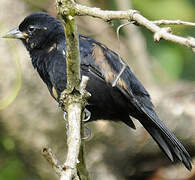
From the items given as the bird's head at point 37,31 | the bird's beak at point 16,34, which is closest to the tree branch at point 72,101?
the bird's head at point 37,31

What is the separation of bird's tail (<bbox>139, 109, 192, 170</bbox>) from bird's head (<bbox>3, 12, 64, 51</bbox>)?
1.11 metres

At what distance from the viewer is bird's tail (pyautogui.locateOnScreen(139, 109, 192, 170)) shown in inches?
194

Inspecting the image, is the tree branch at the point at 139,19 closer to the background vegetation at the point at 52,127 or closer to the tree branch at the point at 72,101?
the tree branch at the point at 72,101

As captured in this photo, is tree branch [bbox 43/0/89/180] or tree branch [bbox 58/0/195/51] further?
tree branch [bbox 43/0/89/180]

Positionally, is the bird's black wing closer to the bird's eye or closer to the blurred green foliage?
the bird's eye

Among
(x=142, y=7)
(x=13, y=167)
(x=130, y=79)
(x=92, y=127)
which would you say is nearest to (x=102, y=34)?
(x=142, y=7)

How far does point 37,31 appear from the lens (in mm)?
5637

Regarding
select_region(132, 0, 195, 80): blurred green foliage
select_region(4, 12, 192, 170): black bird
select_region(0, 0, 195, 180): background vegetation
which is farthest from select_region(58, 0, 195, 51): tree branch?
select_region(132, 0, 195, 80): blurred green foliage

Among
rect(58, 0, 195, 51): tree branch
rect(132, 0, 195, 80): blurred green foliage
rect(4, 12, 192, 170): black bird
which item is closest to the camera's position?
rect(58, 0, 195, 51): tree branch

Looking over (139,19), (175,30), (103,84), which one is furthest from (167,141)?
(175,30)

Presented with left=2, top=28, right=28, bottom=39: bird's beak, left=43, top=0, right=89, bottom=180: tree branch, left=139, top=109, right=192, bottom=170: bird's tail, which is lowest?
left=139, top=109, right=192, bottom=170: bird's tail

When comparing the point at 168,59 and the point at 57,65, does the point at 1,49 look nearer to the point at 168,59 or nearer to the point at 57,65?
the point at 57,65

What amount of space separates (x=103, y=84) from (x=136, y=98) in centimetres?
31

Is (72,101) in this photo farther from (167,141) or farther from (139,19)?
(167,141)
